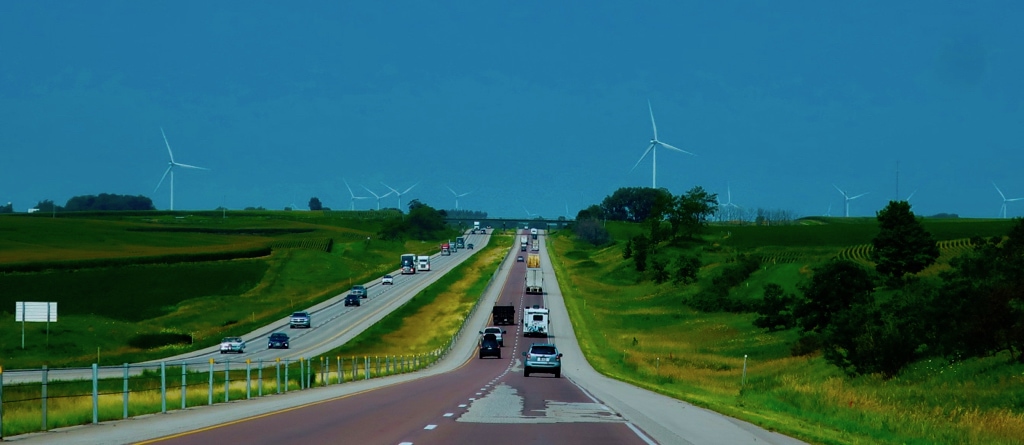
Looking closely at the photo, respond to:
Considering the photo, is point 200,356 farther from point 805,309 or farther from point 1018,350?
point 1018,350

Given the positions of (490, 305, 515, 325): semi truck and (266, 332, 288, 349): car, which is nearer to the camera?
(266, 332, 288, 349): car

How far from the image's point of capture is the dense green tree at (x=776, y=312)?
280 feet

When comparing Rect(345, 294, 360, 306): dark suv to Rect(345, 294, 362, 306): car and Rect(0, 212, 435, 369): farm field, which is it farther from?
Rect(0, 212, 435, 369): farm field

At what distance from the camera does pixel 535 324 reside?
97375mm

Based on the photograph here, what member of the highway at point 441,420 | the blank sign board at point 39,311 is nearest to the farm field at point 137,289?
the blank sign board at point 39,311

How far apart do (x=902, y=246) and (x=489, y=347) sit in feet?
121

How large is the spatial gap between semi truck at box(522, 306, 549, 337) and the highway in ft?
181

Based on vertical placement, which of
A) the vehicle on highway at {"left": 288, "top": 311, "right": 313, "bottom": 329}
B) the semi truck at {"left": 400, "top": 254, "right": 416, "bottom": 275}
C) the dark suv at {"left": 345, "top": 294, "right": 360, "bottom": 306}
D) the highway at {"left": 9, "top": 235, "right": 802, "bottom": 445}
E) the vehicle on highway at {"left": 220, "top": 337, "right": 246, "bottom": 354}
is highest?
the semi truck at {"left": 400, "top": 254, "right": 416, "bottom": 275}

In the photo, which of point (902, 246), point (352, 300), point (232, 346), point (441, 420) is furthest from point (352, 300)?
point (441, 420)

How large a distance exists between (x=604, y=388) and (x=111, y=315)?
75.8 m

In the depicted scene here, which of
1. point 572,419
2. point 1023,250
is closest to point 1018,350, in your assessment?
point 1023,250

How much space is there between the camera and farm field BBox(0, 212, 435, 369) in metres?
85.9

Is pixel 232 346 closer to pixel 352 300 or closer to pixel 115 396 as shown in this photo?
pixel 352 300

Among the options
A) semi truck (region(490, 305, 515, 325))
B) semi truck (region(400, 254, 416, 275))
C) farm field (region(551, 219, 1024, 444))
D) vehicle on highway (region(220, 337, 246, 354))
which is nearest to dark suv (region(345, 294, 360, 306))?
farm field (region(551, 219, 1024, 444))
